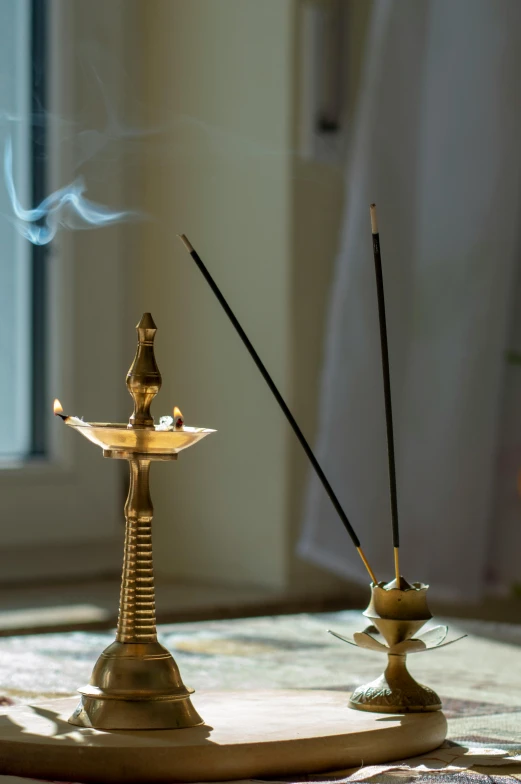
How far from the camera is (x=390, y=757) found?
0.61 m

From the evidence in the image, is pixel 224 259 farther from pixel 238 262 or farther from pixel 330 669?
pixel 330 669

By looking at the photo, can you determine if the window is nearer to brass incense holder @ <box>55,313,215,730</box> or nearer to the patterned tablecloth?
the patterned tablecloth

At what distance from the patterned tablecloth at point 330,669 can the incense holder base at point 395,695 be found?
0.03 m

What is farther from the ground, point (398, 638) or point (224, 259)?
point (224, 259)

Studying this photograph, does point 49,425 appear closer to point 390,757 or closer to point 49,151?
point 49,151

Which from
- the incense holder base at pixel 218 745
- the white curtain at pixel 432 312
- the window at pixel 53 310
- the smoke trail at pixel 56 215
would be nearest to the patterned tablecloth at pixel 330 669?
the incense holder base at pixel 218 745

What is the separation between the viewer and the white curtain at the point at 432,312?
1508 mm

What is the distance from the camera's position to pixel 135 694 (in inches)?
24.0

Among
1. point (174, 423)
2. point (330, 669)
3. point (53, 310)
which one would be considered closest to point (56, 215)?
point (53, 310)

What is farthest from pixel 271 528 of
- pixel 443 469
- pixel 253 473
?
pixel 443 469

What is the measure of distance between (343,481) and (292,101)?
0.49 meters

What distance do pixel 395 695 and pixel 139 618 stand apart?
0.15 meters

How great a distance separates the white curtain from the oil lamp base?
35.5 inches

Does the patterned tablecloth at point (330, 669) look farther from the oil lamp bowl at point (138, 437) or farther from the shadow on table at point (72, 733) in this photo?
the oil lamp bowl at point (138, 437)
